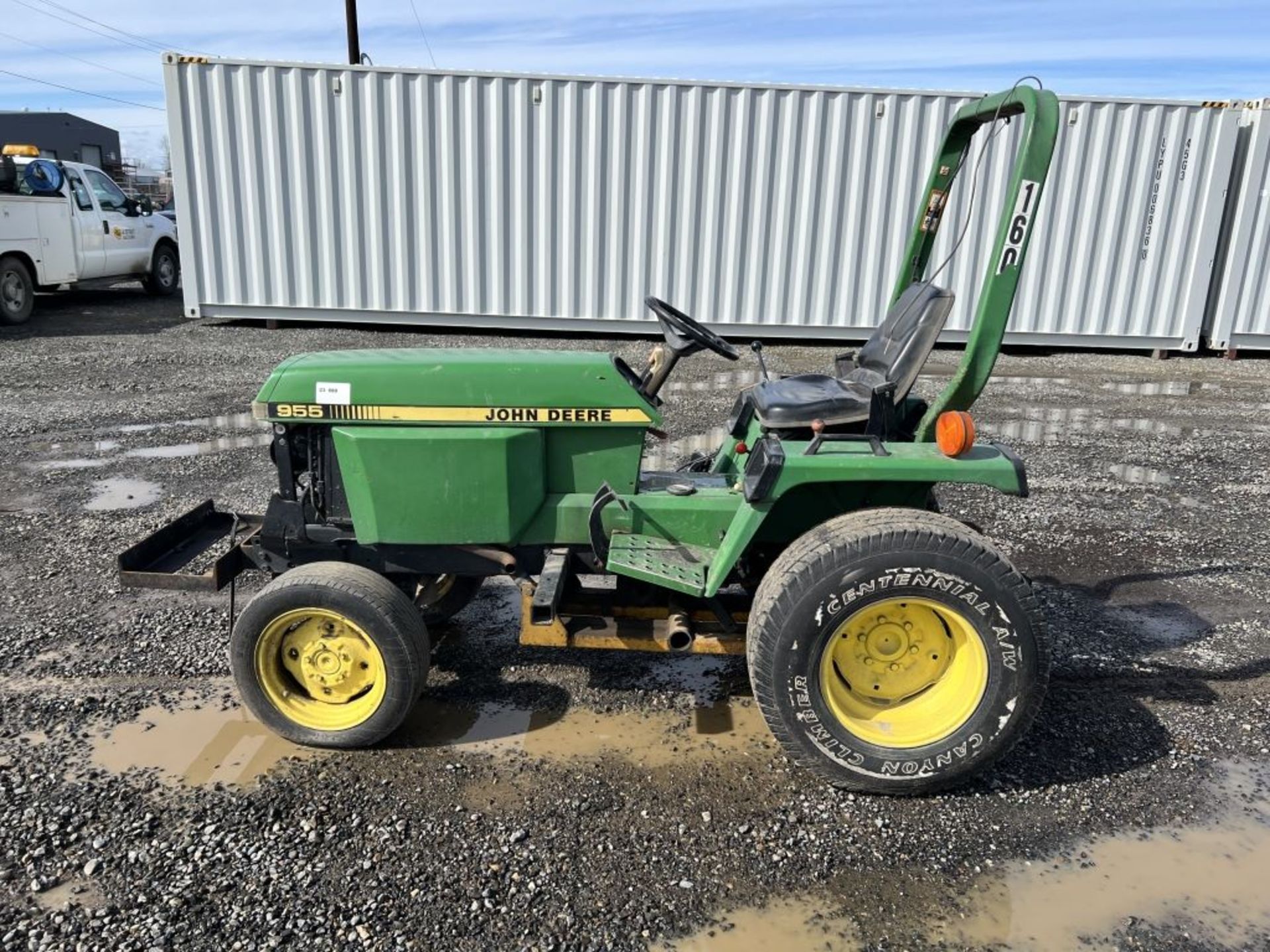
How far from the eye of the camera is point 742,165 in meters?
10.1

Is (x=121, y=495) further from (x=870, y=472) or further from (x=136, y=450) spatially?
(x=870, y=472)

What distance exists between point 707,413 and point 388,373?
15.4 ft

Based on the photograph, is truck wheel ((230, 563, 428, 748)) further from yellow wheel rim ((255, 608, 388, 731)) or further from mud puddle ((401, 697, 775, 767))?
mud puddle ((401, 697, 775, 767))

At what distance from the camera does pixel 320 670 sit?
9.82 ft

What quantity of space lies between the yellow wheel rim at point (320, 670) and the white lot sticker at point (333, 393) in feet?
2.16

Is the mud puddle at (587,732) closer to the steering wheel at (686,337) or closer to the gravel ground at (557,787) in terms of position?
the gravel ground at (557,787)

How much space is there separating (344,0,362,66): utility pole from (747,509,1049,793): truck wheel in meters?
17.7

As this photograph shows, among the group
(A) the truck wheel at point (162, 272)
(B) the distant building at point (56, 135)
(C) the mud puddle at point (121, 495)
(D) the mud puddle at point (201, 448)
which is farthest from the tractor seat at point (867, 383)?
(B) the distant building at point (56, 135)

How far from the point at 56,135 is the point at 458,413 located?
37069mm

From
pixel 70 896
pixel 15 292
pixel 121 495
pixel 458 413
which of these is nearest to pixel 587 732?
pixel 458 413

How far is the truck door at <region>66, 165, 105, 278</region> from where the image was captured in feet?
39.7

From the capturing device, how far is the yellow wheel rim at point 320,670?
2.94 meters

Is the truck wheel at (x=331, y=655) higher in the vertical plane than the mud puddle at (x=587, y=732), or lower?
higher

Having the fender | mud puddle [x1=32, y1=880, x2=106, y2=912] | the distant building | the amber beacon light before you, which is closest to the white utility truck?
mud puddle [x1=32, y1=880, x2=106, y2=912]
